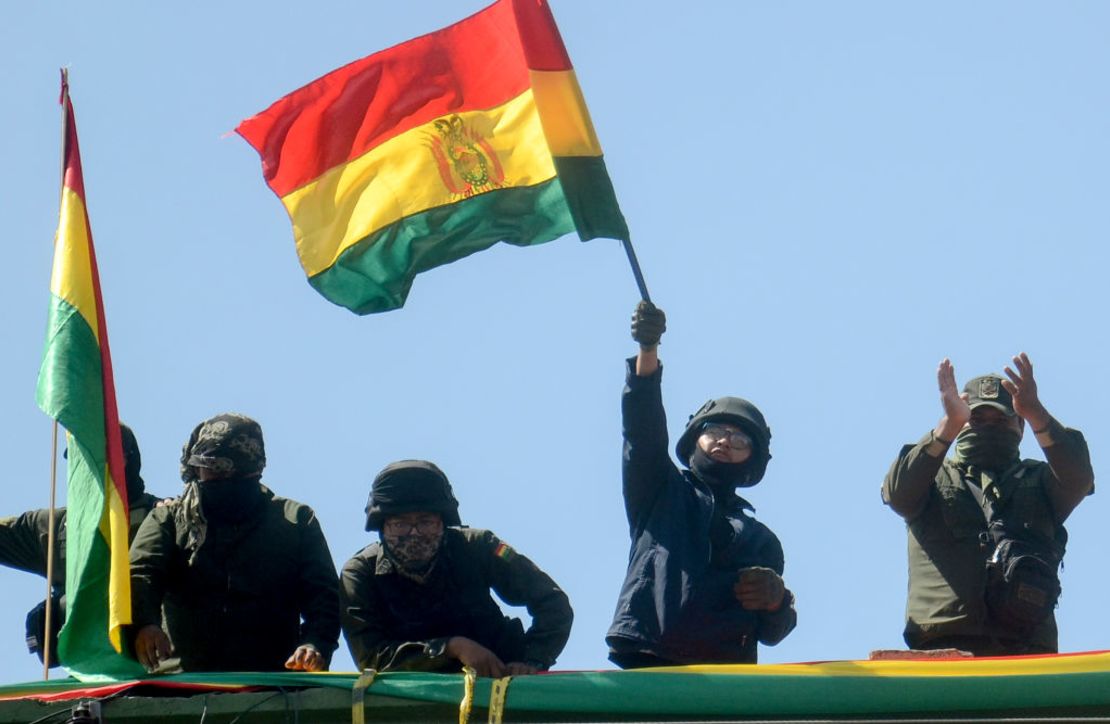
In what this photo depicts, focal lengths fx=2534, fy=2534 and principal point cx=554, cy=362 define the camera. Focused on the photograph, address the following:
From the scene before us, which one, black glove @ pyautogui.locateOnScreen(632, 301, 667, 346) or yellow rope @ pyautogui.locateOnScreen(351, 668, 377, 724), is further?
black glove @ pyautogui.locateOnScreen(632, 301, 667, 346)

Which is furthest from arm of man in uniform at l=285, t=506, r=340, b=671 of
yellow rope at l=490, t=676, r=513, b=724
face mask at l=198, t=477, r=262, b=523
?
yellow rope at l=490, t=676, r=513, b=724

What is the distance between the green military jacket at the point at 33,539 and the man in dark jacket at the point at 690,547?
2381mm

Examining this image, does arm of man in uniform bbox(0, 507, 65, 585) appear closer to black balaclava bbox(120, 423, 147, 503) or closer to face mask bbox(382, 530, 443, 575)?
black balaclava bbox(120, 423, 147, 503)

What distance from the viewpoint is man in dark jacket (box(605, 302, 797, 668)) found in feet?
33.0

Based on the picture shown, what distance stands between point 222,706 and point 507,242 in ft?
8.78

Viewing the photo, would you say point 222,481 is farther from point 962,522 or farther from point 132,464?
point 962,522

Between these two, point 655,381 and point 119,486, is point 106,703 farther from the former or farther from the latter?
point 655,381

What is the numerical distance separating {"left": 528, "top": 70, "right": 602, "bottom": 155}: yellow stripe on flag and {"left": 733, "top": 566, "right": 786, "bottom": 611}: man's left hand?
2090 millimetres

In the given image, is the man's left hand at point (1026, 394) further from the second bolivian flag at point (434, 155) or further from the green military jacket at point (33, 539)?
the green military jacket at point (33, 539)

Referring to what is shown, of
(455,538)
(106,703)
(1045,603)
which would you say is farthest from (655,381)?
(106,703)

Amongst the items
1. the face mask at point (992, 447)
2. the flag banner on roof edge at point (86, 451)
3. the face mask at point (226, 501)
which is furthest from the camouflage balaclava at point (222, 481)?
the face mask at point (992, 447)

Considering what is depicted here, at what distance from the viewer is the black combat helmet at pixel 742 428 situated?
35.3 feet

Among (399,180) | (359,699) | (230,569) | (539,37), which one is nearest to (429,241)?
(399,180)

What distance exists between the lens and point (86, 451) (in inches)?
404
